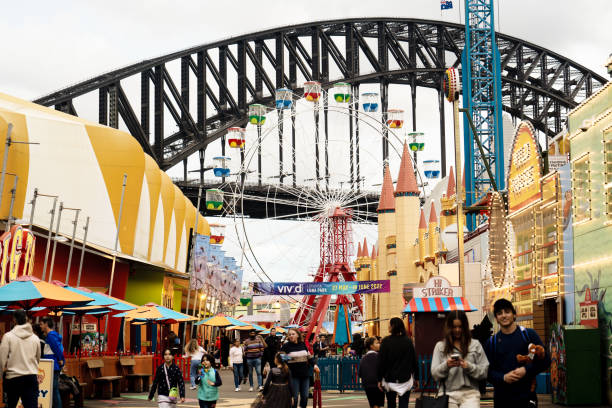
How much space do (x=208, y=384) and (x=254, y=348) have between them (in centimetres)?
1304

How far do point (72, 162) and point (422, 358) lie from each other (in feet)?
47.8

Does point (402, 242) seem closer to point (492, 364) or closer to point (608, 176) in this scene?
point (608, 176)

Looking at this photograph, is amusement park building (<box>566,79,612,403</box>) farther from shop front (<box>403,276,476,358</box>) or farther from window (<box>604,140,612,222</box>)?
shop front (<box>403,276,476,358</box>)

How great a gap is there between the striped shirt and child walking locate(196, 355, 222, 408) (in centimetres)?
1258

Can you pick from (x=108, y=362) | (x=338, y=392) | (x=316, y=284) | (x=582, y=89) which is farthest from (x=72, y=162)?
(x=582, y=89)

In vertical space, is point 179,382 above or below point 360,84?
below

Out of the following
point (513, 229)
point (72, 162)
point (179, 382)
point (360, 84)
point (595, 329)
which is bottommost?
point (179, 382)

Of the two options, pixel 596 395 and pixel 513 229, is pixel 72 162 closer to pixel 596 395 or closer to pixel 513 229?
pixel 513 229

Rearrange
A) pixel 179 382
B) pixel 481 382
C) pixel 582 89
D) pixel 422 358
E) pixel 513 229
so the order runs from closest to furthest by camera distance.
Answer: pixel 481 382
pixel 179 382
pixel 422 358
pixel 513 229
pixel 582 89

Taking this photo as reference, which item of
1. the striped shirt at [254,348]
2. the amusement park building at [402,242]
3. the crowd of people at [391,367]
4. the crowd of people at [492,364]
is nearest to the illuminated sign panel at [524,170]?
the striped shirt at [254,348]

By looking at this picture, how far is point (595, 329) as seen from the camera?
1805 cm

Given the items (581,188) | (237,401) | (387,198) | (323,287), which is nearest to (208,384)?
(237,401)

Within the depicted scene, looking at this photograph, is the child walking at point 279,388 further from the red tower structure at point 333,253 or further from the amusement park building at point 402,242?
the red tower structure at point 333,253

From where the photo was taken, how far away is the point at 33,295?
51.0 feet
